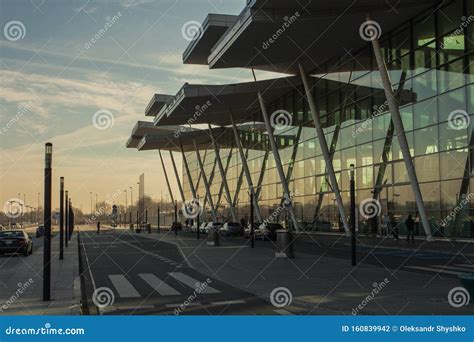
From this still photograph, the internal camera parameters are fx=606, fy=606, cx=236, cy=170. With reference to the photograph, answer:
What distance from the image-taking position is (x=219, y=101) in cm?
5406

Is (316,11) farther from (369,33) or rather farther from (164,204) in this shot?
(164,204)

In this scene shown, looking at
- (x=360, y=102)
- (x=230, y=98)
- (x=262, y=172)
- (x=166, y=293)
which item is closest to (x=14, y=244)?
(x=166, y=293)

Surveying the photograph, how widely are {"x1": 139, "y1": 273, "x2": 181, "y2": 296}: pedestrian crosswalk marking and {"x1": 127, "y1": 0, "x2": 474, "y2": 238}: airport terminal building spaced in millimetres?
16601

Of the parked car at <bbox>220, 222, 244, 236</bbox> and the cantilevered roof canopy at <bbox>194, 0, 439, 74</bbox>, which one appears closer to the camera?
the cantilevered roof canopy at <bbox>194, 0, 439, 74</bbox>

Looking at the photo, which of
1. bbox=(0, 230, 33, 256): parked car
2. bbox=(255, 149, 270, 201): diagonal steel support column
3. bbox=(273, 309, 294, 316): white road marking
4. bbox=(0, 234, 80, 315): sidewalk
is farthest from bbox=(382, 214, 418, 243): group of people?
bbox=(255, 149, 270, 201): diagonal steel support column

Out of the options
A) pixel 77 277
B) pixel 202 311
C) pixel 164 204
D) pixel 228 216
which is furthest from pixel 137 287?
pixel 164 204

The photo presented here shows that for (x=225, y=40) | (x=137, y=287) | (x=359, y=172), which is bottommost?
(x=137, y=287)

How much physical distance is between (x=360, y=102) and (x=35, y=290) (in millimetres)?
29899

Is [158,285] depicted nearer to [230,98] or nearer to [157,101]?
[230,98]

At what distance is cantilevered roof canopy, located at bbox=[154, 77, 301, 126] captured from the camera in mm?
50312

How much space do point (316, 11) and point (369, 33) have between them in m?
5.78

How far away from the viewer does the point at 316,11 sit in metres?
31.3

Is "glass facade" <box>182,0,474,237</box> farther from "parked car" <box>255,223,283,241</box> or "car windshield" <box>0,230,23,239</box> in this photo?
"car windshield" <box>0,230,23,239</box>
